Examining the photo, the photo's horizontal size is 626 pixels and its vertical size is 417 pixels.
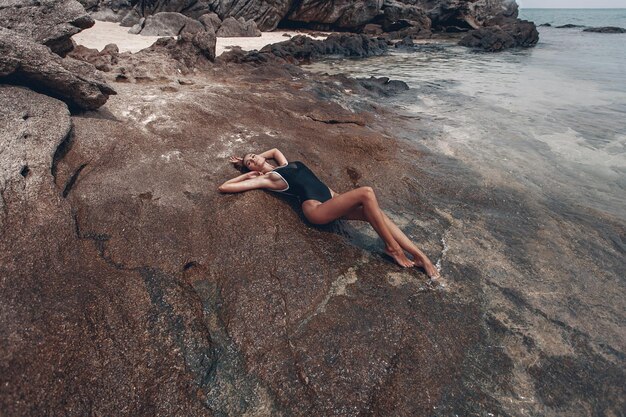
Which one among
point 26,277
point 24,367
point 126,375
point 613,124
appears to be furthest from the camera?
point 613,124

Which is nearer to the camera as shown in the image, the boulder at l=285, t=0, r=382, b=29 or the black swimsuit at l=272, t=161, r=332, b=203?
the black swimsuit at l=272, t=161, r=332, b=203

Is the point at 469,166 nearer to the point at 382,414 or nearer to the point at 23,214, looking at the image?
the point at 382,414

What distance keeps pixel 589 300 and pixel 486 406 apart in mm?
1903

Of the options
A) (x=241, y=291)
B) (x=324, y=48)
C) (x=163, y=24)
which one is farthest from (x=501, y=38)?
(x=241, y=291)

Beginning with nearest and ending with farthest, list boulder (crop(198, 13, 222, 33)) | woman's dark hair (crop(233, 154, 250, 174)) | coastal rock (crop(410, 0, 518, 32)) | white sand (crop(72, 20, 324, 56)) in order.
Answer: woman's dark hair (crop(233, 154, 250, 174)), white sand (crop(72, 20, 324, 56)), boulder (crop(198, 13, 222, 33)), coastal rock (crop(410, 0, 518, 32))

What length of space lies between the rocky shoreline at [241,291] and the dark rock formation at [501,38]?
77.3 ft

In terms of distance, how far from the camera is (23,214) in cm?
339

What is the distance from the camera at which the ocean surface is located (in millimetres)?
6215

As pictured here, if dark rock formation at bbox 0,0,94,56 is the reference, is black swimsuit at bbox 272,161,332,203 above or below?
below

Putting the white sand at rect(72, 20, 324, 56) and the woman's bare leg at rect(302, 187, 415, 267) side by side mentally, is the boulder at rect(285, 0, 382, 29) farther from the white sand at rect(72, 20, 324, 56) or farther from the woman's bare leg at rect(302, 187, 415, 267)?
the woman's bare leg at rect(302, 187, 415, 267)

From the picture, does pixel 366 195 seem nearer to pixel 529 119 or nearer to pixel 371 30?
pixel 529 119

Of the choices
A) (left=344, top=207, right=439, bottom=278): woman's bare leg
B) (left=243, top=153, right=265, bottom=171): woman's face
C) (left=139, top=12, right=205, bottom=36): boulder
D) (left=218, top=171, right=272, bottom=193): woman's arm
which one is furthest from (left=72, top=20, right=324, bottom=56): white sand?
(left=344, top=207, right=439, bottom=278): woman's bare leg

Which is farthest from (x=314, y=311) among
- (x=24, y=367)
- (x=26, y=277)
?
(x=26, y=277)

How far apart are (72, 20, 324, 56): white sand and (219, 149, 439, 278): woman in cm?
1100
